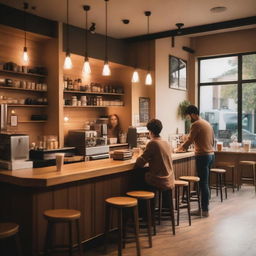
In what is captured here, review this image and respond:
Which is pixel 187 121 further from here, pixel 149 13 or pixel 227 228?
pixel 227 228

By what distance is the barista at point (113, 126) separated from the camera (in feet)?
24.4

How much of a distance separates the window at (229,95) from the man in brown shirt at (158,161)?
473cm

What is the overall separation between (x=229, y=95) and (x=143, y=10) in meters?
3.87

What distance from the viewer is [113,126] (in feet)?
24.6

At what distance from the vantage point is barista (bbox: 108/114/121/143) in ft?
24.4

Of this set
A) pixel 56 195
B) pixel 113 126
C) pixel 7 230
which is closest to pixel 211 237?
pixel 56 195

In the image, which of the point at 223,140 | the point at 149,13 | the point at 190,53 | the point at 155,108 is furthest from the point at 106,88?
→ the point at 223,140

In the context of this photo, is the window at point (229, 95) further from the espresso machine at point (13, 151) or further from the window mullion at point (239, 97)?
the espresso machine at point (13, 151)

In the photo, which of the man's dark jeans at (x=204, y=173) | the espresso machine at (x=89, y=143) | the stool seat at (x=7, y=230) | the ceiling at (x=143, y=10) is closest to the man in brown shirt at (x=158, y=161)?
the man's dark jeans at (x=204, y=173)

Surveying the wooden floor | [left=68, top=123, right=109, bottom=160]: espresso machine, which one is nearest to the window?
the wooden floor

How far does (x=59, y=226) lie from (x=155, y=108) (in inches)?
173

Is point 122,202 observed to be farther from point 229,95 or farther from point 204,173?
point 229,95

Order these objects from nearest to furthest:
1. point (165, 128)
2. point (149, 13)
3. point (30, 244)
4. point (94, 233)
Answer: point (30, 244) < point (94, 233) < point (149, 13) < point (165, 128)

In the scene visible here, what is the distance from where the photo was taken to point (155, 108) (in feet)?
24.5
